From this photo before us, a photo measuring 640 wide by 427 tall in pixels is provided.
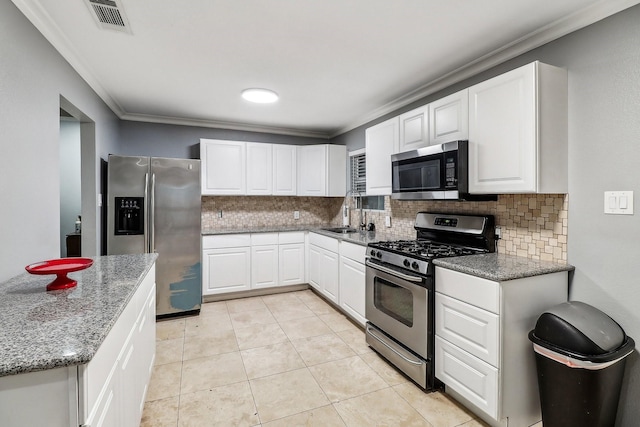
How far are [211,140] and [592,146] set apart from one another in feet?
12.3

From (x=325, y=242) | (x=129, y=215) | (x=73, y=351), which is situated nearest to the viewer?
(x=73, y=351)

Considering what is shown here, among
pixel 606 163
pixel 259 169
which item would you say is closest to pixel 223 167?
pixel 259 169

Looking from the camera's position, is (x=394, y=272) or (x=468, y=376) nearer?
(x=468, y=376)

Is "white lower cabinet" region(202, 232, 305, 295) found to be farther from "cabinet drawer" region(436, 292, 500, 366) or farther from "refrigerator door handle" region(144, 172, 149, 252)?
"cabinet drawer" region(436, 292, 500, 366)

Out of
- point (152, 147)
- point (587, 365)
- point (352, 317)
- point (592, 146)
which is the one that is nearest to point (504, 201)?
point (592, 146)

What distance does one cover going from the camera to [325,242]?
12.7 ft

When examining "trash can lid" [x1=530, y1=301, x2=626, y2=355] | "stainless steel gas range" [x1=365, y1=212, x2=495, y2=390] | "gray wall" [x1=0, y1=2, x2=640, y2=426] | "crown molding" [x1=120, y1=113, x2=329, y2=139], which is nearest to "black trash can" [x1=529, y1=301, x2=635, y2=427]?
"trash can lid" [x1=530, y1=301, x2=626, y2=355]

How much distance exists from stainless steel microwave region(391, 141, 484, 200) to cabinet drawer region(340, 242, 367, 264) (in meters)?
0.62

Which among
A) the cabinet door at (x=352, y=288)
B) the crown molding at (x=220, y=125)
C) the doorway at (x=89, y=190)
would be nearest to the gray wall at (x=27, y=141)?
the doorway at (x=89, y=190)

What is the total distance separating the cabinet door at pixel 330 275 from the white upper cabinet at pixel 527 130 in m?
1.94

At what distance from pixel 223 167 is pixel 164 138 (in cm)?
86

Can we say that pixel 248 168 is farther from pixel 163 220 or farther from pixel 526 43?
pixel 526 43

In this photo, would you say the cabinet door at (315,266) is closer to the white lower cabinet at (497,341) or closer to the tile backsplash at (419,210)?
the tile backsplash at (419,210)

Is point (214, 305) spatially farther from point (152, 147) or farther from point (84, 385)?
point (84, 385)
